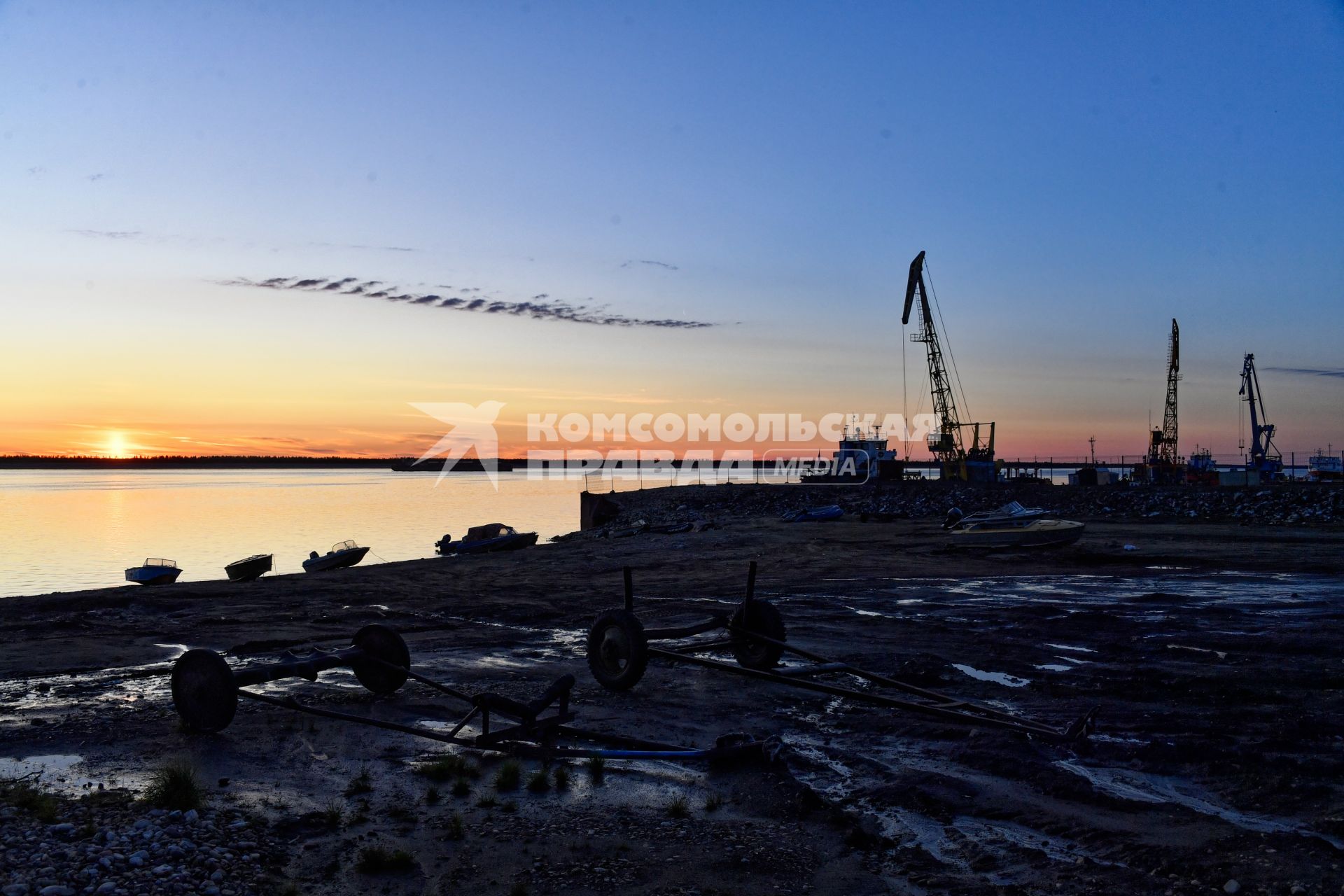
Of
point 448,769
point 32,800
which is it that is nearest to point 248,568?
point 32,800

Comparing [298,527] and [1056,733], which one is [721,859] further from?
[298,527]

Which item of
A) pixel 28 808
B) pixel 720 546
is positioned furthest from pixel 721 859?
pixel 720 546

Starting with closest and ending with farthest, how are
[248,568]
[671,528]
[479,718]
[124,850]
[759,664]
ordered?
[124,850]
[479,718]
[759,664]
[248,568]
[671,528]

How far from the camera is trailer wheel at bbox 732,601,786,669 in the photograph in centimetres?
1153

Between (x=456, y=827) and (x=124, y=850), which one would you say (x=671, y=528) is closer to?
(x=456, y=827)

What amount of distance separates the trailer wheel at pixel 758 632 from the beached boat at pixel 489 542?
104 ft

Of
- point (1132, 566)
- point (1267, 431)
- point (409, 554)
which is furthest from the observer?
point (1267, 431)

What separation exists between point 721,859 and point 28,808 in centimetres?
552

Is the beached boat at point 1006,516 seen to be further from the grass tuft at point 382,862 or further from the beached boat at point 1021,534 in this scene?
the grass tuft at point 382,862

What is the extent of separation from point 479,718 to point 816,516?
42.2m

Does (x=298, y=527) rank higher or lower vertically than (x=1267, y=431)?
lower

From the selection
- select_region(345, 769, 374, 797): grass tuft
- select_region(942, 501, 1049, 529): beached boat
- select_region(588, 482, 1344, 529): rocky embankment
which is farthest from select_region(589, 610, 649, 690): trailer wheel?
select_region(588, 482, 1344, 529): rocky embankment

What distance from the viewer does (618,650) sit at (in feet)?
35.4

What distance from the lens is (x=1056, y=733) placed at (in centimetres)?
838
